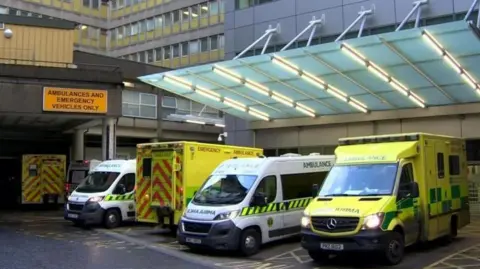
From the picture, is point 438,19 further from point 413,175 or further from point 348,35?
point 413,175

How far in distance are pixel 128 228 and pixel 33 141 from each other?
717 inches

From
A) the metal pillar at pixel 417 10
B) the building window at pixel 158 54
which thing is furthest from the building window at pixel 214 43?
the metal pillar at pixel 417 10

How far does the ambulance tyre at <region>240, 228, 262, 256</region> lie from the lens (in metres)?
11.9

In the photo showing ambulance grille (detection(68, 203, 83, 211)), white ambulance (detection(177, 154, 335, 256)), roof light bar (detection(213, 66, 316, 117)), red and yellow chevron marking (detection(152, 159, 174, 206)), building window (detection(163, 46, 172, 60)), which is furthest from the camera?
building window (detection(163, 46, 172, 60))

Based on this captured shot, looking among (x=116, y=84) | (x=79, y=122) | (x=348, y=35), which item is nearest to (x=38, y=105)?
(x=116, y=84)

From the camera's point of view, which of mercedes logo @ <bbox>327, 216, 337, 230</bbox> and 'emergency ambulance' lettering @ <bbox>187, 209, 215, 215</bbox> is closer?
mercedes logo @ <bbox>327, 216, 337, 230</bbox>

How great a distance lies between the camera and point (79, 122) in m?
25.5

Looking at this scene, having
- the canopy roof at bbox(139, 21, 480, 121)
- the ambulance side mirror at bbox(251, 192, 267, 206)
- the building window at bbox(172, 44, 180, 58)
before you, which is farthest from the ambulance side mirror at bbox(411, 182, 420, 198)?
the building window at bbox(172, 44, 180, 58)

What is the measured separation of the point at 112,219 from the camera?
17641mm

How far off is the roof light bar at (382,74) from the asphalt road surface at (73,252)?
766cm

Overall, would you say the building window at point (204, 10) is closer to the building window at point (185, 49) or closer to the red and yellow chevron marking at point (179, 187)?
the building window at point (185, 49)

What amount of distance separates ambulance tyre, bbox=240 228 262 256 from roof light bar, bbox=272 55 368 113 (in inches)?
243

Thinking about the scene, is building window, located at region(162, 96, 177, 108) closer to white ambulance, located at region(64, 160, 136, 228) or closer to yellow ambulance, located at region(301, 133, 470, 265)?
white ambulance, located at region(64, 160, 136, 228)

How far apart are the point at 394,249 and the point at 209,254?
403 centimetres
